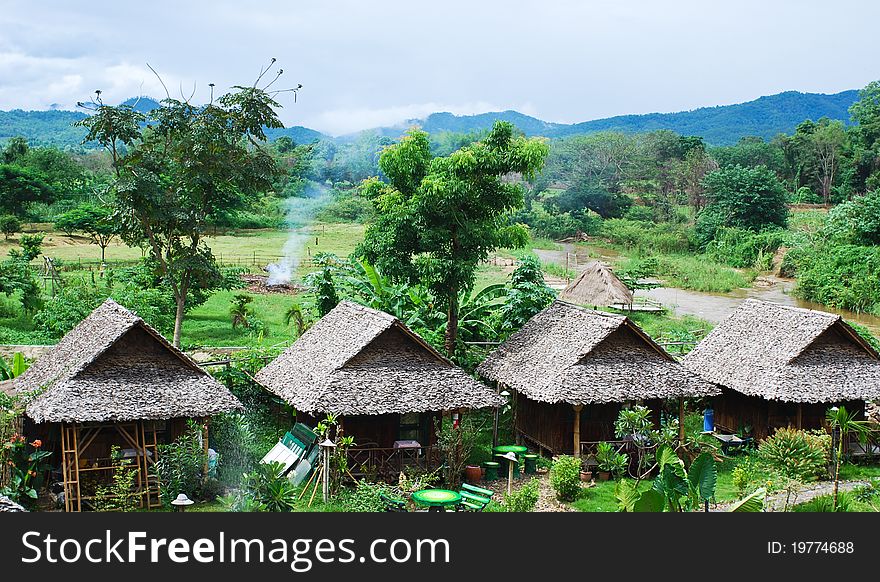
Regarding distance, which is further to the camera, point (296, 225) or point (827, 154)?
point (827, 154)

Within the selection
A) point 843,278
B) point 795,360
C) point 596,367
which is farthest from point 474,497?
point 843,278

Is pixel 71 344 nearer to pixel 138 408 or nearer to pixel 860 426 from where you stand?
pixel 138 408

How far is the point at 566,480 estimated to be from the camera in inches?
627

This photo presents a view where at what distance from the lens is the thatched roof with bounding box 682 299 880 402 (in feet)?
59.3

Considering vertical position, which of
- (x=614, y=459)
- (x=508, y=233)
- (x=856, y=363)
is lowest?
(x=614, y=459)

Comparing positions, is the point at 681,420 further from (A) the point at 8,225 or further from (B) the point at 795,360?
(A) the point at 8,225

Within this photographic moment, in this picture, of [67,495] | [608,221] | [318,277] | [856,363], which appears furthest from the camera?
[608,221]

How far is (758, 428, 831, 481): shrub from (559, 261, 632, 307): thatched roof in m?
15.2

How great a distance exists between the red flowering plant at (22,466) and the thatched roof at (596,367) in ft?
25.8

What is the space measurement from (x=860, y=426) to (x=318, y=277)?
11763 mm

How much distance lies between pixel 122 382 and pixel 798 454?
35.6 ft

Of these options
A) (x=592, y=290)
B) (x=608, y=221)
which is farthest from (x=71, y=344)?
(x=608, y=221)

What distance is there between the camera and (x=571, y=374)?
17.4 meters

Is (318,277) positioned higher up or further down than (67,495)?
higher up
